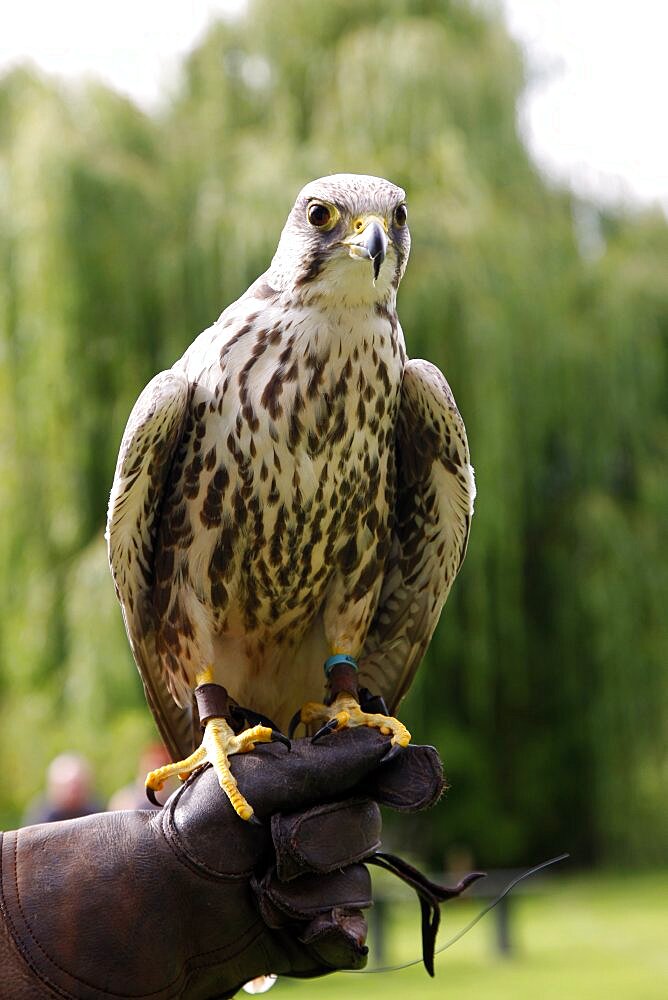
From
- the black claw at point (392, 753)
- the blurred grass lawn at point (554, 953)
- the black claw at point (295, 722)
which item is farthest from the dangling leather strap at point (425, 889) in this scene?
the blurred grass lawn at point (554, 953)

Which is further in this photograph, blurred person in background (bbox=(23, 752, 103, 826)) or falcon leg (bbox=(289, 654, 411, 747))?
blurred person in background (bbox=(23, 752, 103, 826))

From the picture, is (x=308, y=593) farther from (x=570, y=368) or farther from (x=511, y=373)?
(x=570, y=368)

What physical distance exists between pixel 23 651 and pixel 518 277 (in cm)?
466

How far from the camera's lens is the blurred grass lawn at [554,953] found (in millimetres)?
9000

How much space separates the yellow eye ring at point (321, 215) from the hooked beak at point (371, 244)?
9cm

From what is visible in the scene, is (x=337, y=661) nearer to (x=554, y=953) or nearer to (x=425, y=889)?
(x=425, y=889)

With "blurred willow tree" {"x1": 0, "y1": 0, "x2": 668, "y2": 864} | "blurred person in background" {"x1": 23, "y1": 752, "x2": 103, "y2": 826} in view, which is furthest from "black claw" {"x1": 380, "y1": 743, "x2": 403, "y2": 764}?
"blurred willow tree" {"x1": 0, "y1": 0, "x2": 668, "y2": 864}

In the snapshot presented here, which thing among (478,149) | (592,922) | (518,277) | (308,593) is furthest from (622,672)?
(308,593)

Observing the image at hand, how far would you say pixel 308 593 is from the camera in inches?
116

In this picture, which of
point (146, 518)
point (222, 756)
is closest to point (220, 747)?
point (222, 756)

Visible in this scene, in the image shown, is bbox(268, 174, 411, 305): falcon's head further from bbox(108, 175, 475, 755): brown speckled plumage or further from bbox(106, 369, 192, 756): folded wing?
bbox(106, 369, 192, 756): folded wing

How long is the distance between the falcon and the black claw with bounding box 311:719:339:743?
4 centimetres

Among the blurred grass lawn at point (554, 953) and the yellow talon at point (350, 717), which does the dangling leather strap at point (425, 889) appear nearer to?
the yellow talon at point (350, 717)

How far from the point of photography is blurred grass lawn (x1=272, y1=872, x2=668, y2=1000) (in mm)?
9000
